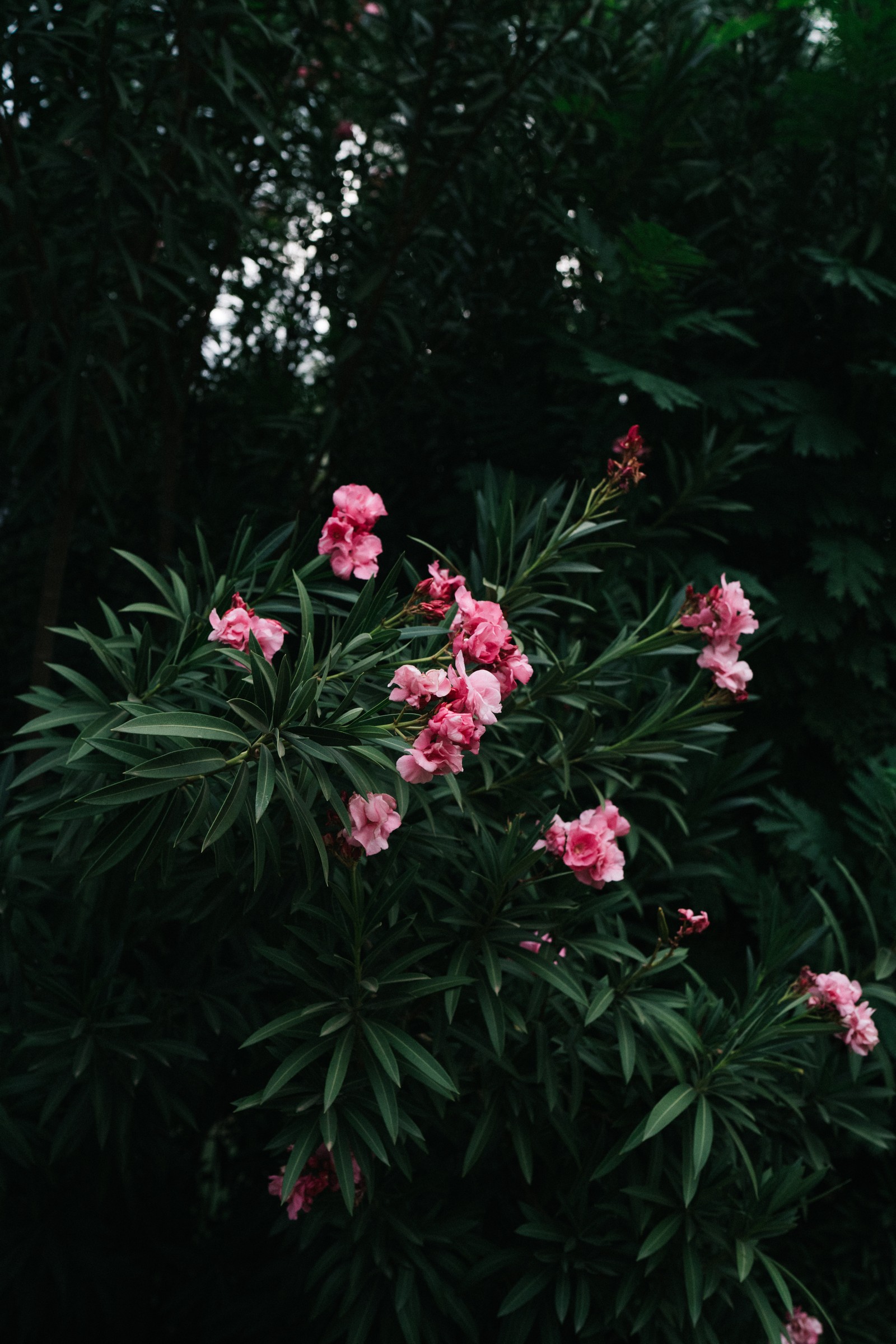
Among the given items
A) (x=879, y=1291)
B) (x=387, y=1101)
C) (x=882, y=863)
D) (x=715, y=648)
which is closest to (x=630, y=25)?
(x=715, y=648)

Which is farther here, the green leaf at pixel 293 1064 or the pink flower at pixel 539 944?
the pink flower at pixel 539 944

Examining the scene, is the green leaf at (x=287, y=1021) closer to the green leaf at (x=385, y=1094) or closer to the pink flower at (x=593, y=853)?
the green leaf at (x=385, y=1094)

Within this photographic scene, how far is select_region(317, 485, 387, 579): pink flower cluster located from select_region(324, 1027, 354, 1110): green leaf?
59 cm

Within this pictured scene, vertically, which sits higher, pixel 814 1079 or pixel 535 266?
pixel 535 266

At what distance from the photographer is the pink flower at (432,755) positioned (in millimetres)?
992

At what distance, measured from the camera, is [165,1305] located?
6.58 ft

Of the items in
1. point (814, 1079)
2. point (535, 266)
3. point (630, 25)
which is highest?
point (630, 25)

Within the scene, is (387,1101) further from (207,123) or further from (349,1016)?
(207,123)

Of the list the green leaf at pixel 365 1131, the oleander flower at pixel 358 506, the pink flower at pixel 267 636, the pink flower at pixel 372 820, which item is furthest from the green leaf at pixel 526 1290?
the oleander flower at pixel 358 506

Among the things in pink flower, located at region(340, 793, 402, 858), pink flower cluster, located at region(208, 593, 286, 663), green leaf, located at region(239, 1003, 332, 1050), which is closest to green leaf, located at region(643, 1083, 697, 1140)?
green leaf, located at region(239, 1003, 332, 1050)

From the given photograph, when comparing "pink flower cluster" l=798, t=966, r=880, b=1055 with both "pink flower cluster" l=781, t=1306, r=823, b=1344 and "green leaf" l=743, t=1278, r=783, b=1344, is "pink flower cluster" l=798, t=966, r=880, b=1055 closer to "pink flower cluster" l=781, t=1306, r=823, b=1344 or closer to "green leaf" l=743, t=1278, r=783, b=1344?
"green leaf" l=743, t=1278, r=783, b=1344

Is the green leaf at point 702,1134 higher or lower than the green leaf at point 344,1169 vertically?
higher

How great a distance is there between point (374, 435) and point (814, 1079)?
1.67 meters

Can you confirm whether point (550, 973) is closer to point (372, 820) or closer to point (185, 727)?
point (372, 820)
